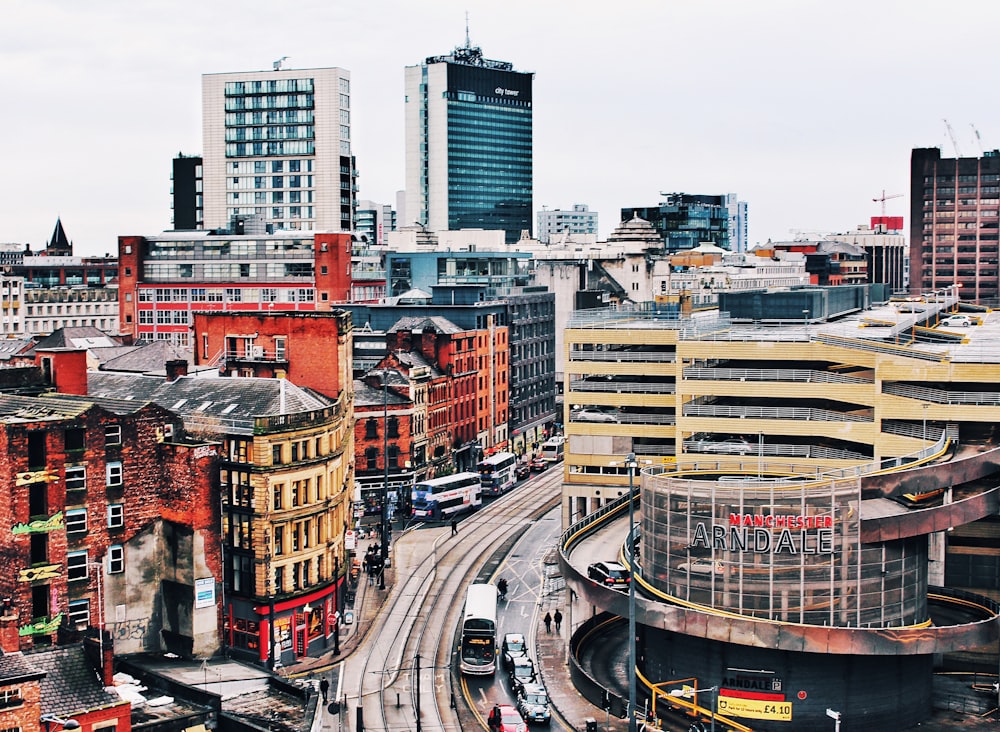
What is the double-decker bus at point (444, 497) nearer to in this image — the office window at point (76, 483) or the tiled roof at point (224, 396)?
the tiled roof at point (224, 396)

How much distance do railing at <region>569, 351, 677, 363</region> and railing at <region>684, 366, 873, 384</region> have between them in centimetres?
1156

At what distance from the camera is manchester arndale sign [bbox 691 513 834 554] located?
301 feet

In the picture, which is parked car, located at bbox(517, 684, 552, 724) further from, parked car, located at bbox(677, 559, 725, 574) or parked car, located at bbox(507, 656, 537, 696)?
parked car, located at bbox(677, 559, 725, 574)

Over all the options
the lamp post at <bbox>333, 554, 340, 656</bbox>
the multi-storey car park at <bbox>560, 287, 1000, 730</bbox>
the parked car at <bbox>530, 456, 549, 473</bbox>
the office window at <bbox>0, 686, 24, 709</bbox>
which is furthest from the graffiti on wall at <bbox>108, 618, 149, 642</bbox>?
the parked car at <bbox>530, 456, 549, 473</bbox>

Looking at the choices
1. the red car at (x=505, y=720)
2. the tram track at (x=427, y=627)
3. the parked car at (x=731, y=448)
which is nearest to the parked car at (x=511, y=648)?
the tram track at (x=427, y=627)

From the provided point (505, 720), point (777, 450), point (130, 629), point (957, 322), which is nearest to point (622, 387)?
point (777, 450)

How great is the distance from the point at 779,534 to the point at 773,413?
33675mm

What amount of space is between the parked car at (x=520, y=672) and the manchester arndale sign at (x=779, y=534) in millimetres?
20607

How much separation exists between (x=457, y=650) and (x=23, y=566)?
35099 millimetres

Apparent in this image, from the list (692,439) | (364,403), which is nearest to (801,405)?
(692,439)

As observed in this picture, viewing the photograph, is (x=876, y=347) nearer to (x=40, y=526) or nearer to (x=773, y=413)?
(x=773, y=413)

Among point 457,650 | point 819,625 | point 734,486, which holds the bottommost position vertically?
point 457,650

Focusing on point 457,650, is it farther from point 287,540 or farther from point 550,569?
point 550,569

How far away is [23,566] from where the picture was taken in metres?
95.1
